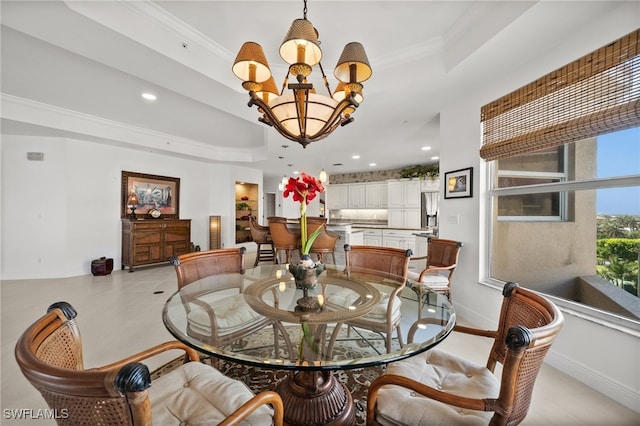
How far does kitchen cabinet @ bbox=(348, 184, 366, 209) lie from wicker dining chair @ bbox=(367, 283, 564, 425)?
6.87 meters

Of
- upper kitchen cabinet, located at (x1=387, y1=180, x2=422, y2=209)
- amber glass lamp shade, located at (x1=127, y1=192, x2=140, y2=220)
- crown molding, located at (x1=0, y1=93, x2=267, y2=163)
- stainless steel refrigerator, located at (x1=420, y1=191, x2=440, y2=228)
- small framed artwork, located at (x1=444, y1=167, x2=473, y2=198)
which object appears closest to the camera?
small framed artwork, located at (x1=444, y1=167, x2=473, y2=198)

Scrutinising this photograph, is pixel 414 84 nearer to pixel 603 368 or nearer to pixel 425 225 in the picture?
pixel 603 368

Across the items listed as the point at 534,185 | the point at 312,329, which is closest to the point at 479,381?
the point at 312,329

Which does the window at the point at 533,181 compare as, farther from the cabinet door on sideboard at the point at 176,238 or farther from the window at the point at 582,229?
the cabinet door on sideboard at the point at 176,238

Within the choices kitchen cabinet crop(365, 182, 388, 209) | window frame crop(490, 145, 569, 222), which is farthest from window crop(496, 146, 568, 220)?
kitchen cabinet crop(365, 182, 388, 209)

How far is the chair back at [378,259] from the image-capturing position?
2.28 m

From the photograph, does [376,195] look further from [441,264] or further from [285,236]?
[441,264]

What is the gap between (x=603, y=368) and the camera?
1.73 meters

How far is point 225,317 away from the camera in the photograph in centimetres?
155

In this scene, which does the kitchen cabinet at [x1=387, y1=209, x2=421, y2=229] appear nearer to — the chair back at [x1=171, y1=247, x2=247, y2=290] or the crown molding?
the crown molding

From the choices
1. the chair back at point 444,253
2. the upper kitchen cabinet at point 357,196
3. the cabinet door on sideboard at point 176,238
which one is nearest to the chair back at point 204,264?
the chair back at point 444,253

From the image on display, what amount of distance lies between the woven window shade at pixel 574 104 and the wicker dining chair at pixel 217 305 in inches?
99.6

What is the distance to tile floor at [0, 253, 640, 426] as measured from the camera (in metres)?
1.58

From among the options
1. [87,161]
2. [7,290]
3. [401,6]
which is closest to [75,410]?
[401,6]
